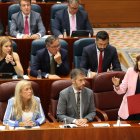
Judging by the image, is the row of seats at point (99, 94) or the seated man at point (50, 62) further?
the seated man at point (50, 62)

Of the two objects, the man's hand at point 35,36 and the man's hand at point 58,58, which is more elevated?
the man's hand at point 35,36

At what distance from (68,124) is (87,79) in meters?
0.91

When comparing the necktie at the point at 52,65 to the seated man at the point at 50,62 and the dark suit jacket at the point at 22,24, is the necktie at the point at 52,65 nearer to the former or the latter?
the seated man at the point at 50,62

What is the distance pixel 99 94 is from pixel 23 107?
3.01ft

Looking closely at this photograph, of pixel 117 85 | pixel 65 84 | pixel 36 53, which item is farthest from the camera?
pixel 36 53

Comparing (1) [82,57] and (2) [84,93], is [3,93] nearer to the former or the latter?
(2) [84,93]

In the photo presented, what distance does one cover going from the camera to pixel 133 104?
4.48 meters

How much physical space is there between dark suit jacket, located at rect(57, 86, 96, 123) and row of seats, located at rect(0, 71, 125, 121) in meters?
0.17

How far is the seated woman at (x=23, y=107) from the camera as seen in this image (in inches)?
181

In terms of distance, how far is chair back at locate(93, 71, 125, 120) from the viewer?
17.1ft

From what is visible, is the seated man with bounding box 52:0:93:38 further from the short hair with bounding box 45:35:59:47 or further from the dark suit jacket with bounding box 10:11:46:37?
the short hair with bounding box 45:35:59:47

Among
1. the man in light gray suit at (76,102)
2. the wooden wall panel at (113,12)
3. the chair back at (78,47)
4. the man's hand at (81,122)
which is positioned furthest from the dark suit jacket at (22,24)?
the wooden wall panel at (113,12)

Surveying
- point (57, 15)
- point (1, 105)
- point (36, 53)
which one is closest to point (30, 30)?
point (57, 15)

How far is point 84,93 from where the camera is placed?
4918 mm
